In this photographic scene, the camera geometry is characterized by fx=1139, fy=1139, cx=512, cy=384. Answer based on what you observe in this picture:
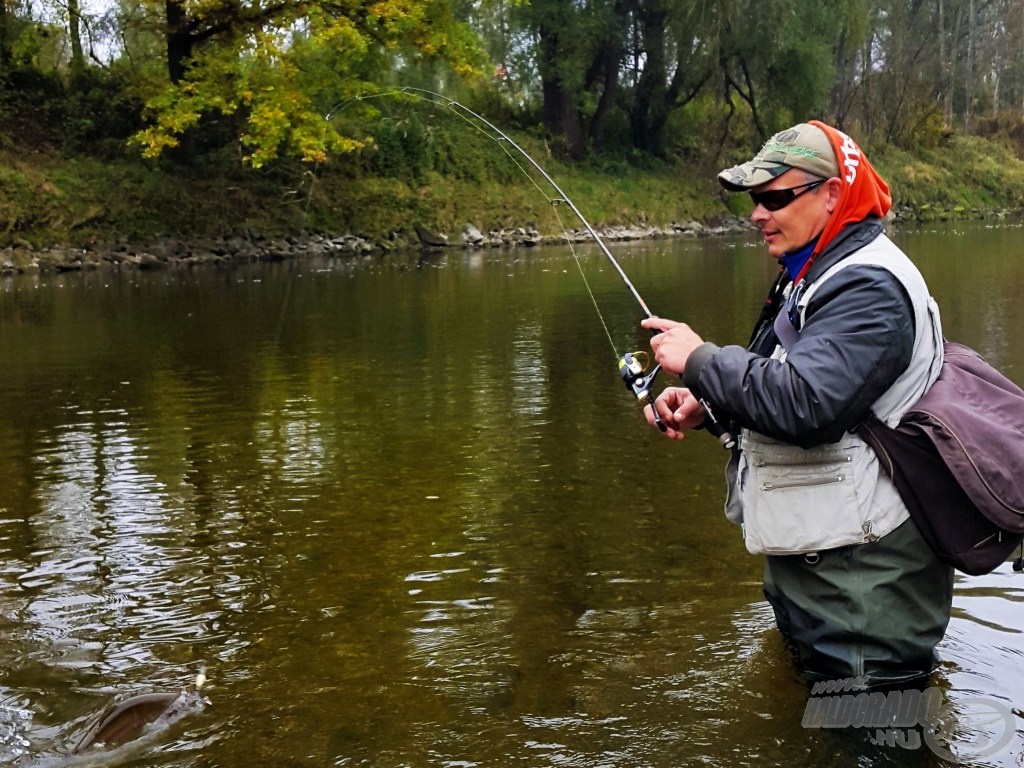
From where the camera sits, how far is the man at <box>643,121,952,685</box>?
2.72 meters

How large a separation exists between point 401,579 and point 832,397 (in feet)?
9.05

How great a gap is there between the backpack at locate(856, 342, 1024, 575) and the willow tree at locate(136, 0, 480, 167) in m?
21.6

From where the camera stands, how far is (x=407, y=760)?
3.38 metres

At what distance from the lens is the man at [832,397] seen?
107 inches

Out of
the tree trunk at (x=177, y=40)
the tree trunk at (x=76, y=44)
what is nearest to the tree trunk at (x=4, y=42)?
the tree trunk at (x=76, y=44)

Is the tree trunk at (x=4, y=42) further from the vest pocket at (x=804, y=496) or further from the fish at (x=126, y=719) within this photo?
the vest pocket at (x=804, y=496)

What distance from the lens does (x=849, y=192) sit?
2930 mm

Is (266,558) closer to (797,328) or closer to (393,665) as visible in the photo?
(393,665)

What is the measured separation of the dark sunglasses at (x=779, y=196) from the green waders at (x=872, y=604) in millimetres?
886

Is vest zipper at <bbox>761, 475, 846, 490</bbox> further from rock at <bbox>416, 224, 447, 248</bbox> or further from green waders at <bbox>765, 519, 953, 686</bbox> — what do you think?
rock at <bbox>416, 224, 447, 248</bbox>

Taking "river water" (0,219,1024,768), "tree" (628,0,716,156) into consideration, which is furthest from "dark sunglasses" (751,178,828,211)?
"tree" (628,0,716,156)

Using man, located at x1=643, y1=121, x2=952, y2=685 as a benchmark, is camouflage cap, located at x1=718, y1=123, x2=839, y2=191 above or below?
above

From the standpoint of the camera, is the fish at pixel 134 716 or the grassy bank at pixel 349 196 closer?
→ the fish at pixel 134 716

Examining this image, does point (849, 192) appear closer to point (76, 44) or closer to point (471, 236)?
point (471, 236)
